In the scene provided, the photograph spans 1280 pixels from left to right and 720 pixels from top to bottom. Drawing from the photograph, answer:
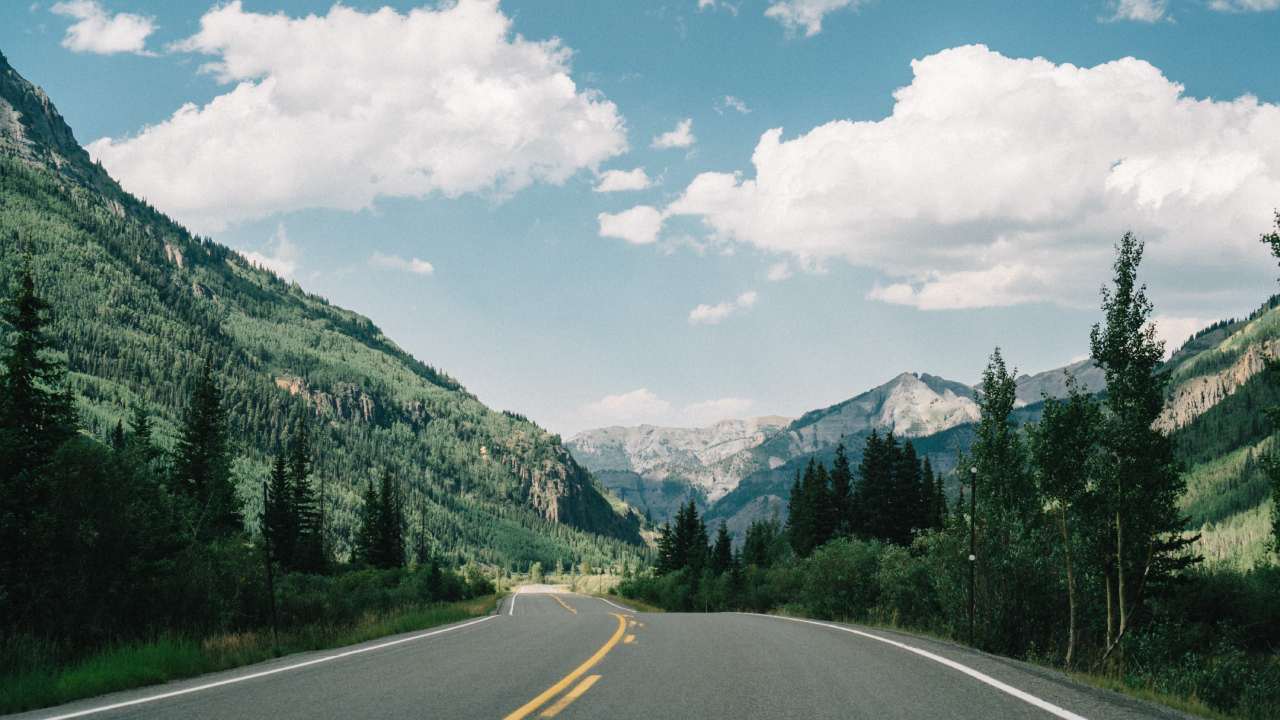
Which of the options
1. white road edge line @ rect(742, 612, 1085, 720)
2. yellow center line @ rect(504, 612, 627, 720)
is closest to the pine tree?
white road edge line @ rect(742, 612, 1085, 720)

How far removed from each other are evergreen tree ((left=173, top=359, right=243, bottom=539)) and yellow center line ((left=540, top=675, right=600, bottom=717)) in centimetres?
4720

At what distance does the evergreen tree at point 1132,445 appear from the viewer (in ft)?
92.9

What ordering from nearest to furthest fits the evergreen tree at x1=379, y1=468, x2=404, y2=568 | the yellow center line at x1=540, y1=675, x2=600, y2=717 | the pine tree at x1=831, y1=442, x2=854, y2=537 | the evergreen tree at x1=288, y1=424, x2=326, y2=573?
1. the yellow center line at x1=540, y1=675, x2=600, y2=717
2. the evergreen tree at x1=288, y1=424, x2=326, y2=573
3. the pine tree at x1=831, y1=442, x2=854, y2=537
4. the evergreen tree at x1=379, y1=468, x2=404, y2=568

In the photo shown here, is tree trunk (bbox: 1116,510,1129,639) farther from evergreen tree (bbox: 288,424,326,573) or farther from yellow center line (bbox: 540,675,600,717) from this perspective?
evergreen tree (bbox: 288,424,326,573)

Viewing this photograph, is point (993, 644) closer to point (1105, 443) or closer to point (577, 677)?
point (1105, 443)

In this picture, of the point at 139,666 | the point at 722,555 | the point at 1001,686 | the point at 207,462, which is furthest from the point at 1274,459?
the point at 722,555

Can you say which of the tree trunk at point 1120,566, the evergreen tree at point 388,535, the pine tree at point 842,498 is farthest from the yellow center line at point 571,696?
the evergreen tree at point 388,535

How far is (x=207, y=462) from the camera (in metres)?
51.8

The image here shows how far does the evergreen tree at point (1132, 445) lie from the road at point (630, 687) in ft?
61.1

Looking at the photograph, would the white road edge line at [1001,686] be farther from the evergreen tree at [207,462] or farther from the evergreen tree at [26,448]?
the evergreen tree at [207,462]

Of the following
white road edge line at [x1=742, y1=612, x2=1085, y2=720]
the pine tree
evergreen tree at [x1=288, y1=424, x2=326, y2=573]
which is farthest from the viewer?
the pine tree

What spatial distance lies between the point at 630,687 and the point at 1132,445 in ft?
85.8

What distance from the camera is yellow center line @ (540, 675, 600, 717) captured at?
7.33m

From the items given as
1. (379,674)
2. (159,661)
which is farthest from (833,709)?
(159,661)
